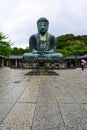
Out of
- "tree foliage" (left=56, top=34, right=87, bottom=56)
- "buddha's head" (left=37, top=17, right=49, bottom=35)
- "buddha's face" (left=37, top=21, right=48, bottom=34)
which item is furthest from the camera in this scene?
"tree foliage" (left=56, top=34, right=87, bottom=56)

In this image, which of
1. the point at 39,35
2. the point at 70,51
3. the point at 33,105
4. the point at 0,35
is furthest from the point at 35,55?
the point at 70,51

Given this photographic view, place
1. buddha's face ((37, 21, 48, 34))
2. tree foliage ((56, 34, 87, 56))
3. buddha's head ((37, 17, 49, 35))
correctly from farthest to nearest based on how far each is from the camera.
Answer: tree foliage ((56, 34, 87, 56)) < buddha's face ((37, 21, 48, 34)) < buddha's head ((37, 17, 49, 35))

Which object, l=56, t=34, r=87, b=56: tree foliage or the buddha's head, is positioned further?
l=56, t=34, r=87, b=56: tree foliage

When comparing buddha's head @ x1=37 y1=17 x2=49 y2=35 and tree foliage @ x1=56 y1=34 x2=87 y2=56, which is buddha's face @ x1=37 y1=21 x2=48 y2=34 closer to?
buddha's head @ x1=37 y1=17 x2=49 y2=35

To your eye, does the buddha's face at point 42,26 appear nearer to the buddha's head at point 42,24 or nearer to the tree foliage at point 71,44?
the buddha's head at point 42,24

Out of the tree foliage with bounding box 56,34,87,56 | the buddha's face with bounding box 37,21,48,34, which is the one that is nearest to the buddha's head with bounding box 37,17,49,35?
the buddha's face with bounding box 37,21,48,34

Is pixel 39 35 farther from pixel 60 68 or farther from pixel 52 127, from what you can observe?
pixel 52 127

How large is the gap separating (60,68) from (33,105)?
726 inches

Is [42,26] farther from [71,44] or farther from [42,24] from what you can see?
[71,44]

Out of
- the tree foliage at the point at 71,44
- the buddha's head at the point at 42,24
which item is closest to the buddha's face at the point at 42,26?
the buddha's head at the point at 42,24

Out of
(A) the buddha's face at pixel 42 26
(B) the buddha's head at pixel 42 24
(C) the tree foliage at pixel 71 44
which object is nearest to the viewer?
(B) the buddha's head at pixel 42 24

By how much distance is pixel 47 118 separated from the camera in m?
3.87

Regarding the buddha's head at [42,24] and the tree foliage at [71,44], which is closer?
the buddha's head at [42,24]

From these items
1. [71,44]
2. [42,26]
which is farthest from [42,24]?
[71,44]
